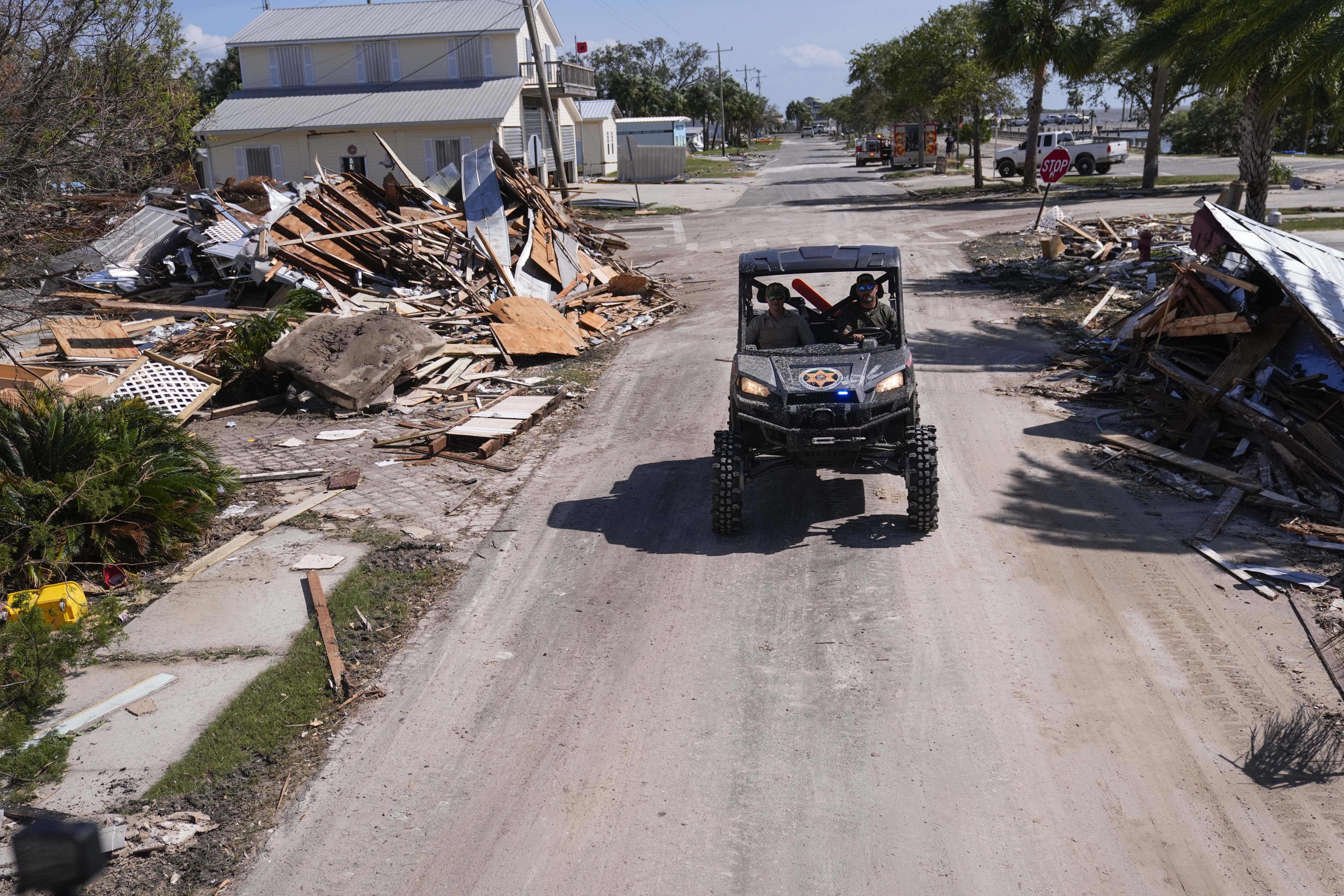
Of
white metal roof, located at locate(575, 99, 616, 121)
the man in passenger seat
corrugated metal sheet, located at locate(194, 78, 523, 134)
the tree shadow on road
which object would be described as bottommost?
the tree shadow on road

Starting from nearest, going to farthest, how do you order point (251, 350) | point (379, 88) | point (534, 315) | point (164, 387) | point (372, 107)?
1. point (164, 387)
2. point (251, 350)
3. point (534, 315)
4. point (372, 107)
5. point (379, 88)

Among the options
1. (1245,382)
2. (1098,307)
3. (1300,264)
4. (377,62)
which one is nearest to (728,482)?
(1245,382)

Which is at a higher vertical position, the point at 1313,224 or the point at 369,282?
the point at 1313,224

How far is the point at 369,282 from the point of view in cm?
1727

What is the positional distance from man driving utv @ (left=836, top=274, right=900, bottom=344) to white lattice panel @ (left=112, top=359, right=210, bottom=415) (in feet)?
26.1

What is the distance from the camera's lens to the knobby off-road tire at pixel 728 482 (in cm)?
792

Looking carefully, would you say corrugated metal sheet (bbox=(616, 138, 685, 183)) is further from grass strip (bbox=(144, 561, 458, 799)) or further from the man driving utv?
grass strip (bbox=(144, 561, 458, 799))

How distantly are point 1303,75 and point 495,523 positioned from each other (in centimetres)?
996

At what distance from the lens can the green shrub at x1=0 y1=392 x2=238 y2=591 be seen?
7.48 m

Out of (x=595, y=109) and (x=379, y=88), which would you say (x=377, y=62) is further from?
(x=595, y=109)

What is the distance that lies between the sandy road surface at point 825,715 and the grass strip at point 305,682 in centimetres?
27

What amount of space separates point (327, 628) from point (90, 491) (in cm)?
251

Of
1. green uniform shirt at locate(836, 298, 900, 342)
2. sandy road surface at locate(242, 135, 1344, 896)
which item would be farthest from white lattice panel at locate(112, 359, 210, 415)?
green uniform shirt at locate(836, 298, 900, 342)

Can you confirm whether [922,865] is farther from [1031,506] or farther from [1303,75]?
[1303,75]
